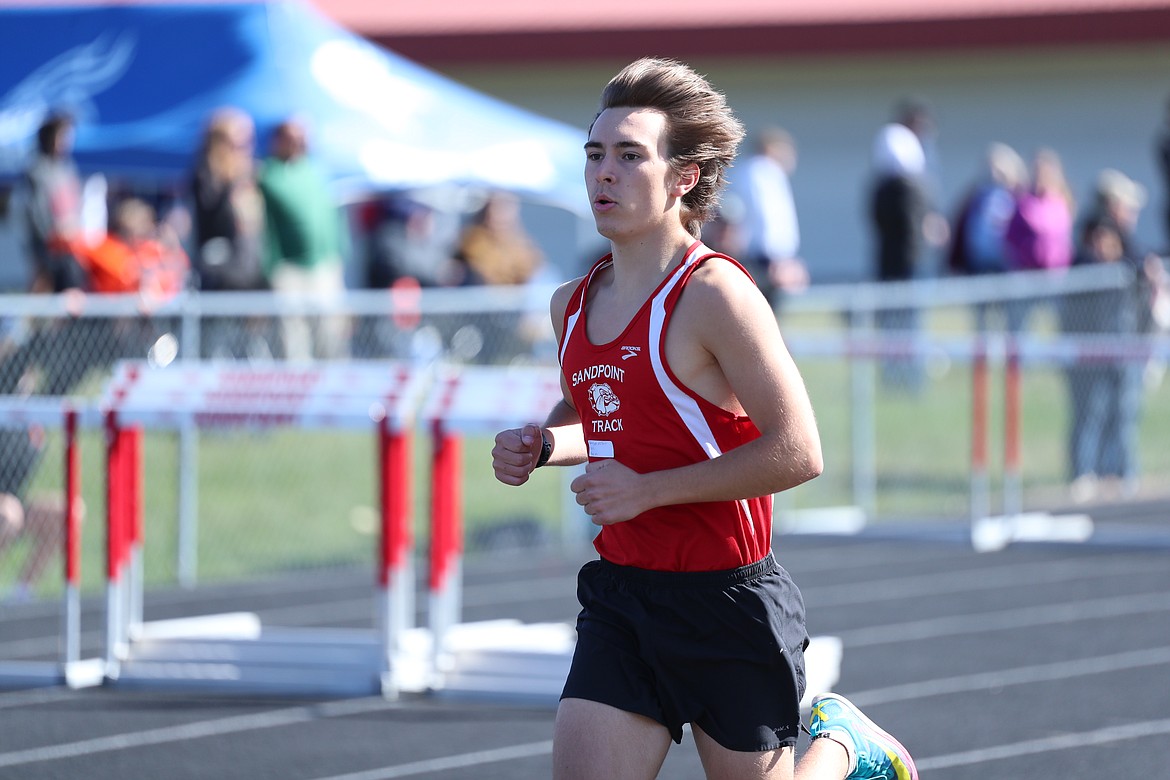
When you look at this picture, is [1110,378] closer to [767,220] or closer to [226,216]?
[767,220]

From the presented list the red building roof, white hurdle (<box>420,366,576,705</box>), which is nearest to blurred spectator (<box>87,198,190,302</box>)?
white hurdle (<box>420,366,576,705</box>)

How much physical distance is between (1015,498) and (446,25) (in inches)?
770

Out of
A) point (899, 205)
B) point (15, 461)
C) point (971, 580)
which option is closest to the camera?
point (15, 461)

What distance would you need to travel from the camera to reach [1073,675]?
24.6ft

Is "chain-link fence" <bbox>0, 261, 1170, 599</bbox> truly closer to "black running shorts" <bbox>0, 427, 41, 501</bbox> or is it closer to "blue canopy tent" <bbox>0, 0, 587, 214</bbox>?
"black running shorts" <bbox>0, 427, 41, 501</bbox>

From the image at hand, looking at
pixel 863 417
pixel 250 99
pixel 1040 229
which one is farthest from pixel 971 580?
pixel 250 99

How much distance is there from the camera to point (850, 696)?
7137mm

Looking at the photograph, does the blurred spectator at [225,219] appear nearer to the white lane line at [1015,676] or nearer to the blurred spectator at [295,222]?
the blurred spectator at [295,222]

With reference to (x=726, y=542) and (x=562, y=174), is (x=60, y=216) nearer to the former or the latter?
(x=562, y=174)

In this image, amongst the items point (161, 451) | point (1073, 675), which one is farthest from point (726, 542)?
point (161, 451)

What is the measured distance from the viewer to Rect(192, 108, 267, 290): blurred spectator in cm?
1200

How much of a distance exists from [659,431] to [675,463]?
0.25ft

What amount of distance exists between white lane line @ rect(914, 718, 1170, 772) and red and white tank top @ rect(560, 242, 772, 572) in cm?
243

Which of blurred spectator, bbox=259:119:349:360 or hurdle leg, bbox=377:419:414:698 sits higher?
blurred spectator, bbox=259:119:349:360
